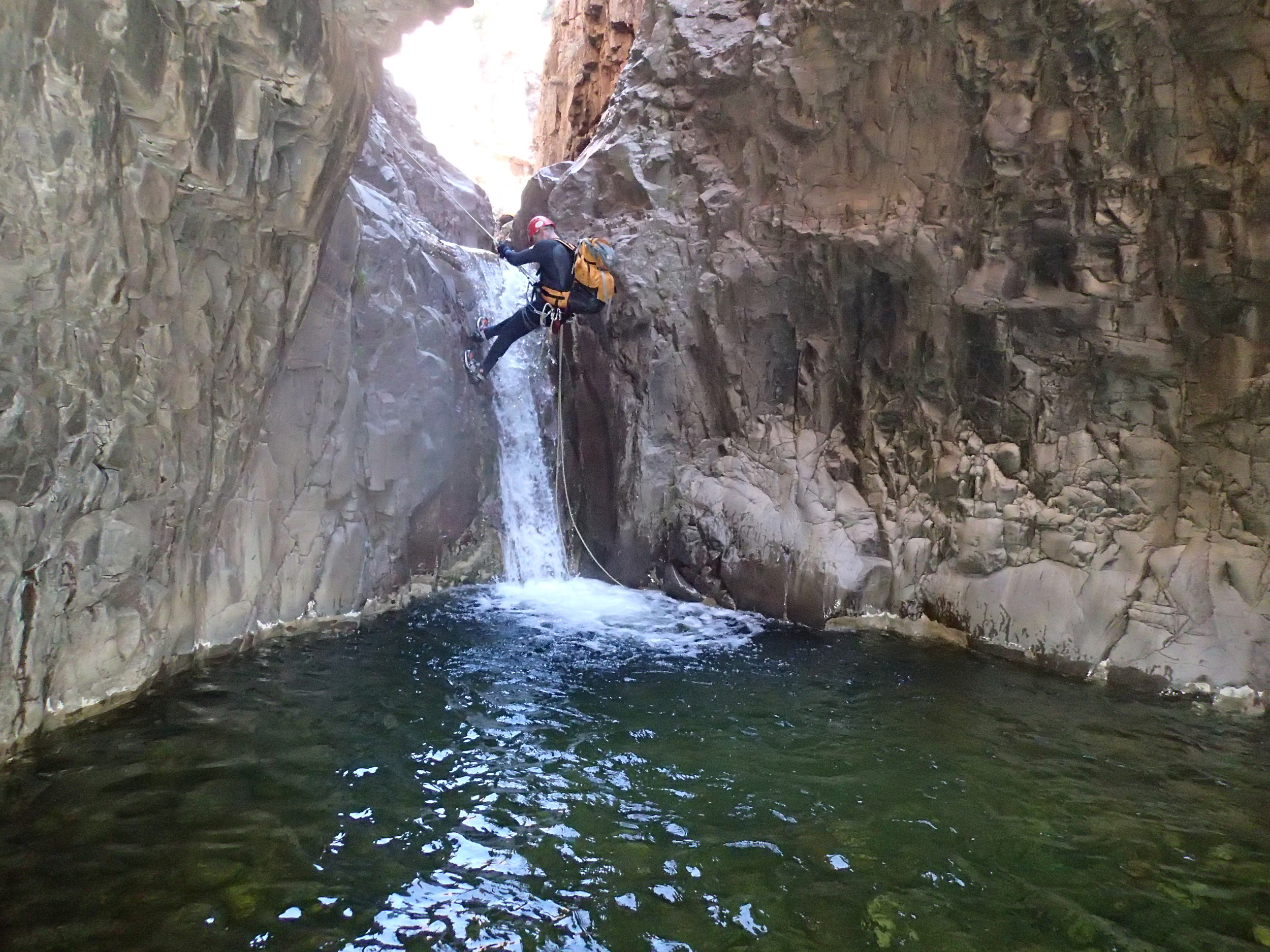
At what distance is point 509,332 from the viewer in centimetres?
1021

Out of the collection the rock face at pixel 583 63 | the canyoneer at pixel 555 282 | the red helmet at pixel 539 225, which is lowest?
Answer: the canyoneer at pixel 555 282

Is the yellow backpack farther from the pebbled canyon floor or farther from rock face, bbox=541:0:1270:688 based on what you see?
the pebbled canyon floor

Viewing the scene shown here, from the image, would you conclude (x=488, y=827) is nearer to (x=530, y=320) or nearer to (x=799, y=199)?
(x=530, y=320)

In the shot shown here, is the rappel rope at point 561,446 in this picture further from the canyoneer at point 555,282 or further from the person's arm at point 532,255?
the person's arm at point 532,255

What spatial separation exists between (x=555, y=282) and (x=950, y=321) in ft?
14.7

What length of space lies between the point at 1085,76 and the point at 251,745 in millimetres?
8887

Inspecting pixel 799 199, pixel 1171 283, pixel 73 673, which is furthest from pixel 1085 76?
pixel 73 673

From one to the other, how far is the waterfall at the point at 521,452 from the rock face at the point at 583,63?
3.90 meters

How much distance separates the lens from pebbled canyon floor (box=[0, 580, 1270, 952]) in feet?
10.7

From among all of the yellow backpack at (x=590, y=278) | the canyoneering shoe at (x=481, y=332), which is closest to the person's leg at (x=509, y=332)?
Result: the canyoneering shoe at (x=481, y=332)

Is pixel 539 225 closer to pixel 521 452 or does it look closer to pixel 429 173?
pixel 521 452

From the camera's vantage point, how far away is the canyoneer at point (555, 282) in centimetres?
939

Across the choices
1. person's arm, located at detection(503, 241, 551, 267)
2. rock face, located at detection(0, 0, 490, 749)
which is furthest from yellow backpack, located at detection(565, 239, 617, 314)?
rock face, located at detection(0, 0, 490, 749)

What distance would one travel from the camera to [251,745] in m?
4.70
